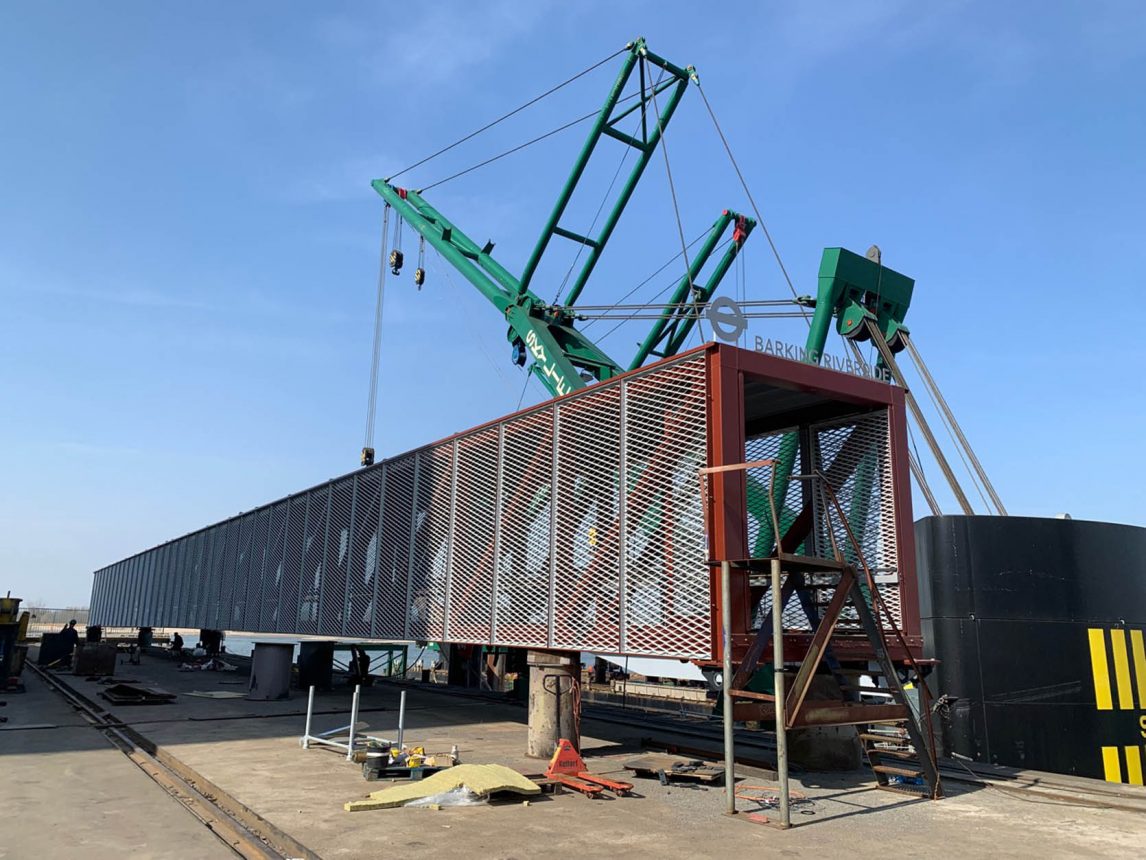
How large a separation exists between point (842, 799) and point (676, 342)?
2136cm

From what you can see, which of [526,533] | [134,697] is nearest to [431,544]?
[526,533]

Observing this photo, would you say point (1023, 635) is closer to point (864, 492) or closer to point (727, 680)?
point (864, 492)

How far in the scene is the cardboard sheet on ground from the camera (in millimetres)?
8664

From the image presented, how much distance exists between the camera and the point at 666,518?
1130 centimetres

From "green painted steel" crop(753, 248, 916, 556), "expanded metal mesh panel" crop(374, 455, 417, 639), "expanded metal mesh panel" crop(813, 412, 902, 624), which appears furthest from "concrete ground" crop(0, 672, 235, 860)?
"green painted steel" crop(753, 248, 916, 556)

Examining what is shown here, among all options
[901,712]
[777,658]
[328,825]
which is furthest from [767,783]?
[328,825]

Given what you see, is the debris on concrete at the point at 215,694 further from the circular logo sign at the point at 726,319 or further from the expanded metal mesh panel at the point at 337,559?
the circular logo sign at the point at 726,319

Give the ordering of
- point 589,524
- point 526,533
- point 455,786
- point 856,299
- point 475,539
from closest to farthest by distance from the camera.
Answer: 1. point 455,786
2. point 589,524
3. point 526,533
4. point 475,539
5. point 856,299

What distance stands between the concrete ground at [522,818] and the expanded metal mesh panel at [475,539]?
2.43m

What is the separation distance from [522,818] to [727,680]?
270 cm

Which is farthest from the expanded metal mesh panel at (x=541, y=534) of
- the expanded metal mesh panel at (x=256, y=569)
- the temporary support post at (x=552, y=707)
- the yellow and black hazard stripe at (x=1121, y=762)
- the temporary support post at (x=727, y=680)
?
the yellow and black hazard stripe at (x=1121, y=762)

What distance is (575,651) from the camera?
40.4 feet

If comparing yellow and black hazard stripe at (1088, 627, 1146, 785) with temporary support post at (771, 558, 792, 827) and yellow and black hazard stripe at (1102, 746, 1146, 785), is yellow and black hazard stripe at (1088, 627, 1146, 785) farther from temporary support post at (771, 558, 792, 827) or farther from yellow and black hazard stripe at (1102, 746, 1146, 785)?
temporary support post at (771, 558, 792, 827)

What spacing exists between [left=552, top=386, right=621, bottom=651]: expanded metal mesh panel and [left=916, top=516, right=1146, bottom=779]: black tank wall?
7100mm
